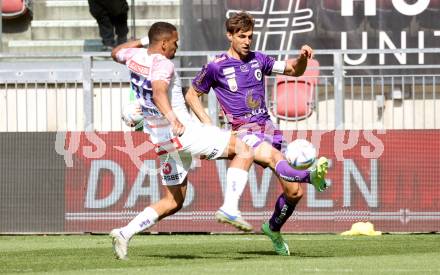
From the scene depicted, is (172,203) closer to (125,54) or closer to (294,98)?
(125,54)

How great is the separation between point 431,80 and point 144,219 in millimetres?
6774

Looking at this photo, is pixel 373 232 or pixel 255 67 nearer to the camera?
pixel 255 67

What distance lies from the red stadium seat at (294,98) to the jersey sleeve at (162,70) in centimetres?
627

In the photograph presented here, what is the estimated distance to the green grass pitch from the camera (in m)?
10.4

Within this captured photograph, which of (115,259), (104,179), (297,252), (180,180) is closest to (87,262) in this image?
(115,259)

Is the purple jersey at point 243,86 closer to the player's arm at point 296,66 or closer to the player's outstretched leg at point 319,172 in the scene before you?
the player's arm at point 296,66

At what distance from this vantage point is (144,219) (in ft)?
38.1

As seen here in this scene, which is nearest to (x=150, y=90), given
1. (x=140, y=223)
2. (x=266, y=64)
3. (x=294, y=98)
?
(x=140, y=223)

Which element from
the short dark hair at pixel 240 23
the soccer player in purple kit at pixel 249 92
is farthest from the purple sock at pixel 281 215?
the short dark hair at pixel 240 23

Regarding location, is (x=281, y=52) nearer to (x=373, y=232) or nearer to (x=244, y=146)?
(x=373, y=232)

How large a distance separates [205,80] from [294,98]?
4682 millimetres

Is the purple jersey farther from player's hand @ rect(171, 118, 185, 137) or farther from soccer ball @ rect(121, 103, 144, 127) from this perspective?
player's hand @ rect(171, 118, 185, 137)

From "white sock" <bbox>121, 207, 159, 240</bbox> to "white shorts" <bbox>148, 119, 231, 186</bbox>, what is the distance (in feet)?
1.35

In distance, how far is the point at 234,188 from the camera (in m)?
11.3
